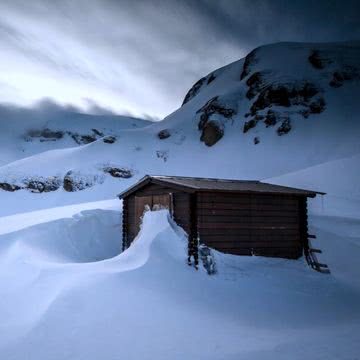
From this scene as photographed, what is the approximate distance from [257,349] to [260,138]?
1231 inches

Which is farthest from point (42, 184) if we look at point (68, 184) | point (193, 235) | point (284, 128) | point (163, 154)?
point (193, 235)

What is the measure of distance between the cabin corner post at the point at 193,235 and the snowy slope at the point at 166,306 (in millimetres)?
326

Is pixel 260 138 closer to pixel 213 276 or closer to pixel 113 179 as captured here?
pixel 113 179

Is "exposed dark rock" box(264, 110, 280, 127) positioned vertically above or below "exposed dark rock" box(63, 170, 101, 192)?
above

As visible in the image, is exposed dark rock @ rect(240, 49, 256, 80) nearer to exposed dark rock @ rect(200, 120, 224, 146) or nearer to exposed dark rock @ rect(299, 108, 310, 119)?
exposed dark rock @ rect(200, 120, 224, 146)

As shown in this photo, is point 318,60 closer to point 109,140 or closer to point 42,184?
point 109,140

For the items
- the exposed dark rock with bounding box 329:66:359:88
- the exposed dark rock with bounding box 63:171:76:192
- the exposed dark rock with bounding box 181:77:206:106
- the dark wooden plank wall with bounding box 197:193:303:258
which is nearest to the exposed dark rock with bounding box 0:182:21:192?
the exposed dark rock with bounding box 63:171:76:192

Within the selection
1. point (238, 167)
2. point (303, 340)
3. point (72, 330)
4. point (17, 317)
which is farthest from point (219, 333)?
point (238, 167)

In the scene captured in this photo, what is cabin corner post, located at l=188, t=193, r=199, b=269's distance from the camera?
35.2 ft

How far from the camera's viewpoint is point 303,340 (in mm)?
6406

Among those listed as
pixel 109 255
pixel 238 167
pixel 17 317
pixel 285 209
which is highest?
pixel 238 167

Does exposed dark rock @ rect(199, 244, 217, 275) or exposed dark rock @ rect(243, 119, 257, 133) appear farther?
exposed dark rock @ rect(243, 119, 257, 133)

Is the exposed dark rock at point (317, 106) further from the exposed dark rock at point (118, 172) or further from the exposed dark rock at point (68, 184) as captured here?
the exposed dark rock at point (68, 184)

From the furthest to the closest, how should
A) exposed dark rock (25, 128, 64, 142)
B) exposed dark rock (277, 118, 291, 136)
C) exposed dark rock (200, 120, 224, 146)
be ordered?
exposed dark rock (25, 128, 64, 142) < exposed dark rock (200, 120, 224, 146) < exposed dark rock (277, 118, 291, 136)
